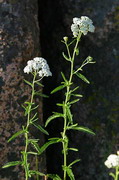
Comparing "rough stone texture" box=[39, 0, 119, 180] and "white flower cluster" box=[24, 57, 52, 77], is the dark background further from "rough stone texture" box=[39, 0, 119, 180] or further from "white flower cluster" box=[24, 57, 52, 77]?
"white flower cluster" box=[24, 57, 52, 77]

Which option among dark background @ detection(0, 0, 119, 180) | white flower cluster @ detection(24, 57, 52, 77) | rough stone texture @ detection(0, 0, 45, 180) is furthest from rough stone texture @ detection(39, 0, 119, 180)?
white flower cluster @ detection(24, 57, 52, 77)

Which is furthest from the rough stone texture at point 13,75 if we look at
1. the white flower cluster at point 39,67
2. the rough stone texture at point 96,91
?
the white flower cluster at point 39,67

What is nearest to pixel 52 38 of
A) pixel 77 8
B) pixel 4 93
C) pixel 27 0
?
pixel 77 8

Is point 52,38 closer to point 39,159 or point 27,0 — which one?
point 27,0

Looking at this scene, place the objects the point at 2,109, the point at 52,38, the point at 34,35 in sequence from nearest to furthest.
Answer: the point at 2,109 → the point at 34,35 → the point at 52,38

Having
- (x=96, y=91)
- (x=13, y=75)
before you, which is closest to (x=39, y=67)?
(x=13, y=75)

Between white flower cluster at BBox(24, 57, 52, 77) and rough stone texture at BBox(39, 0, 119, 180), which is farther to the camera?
rough stone texture at BBox(39, 0, 119, 180)
